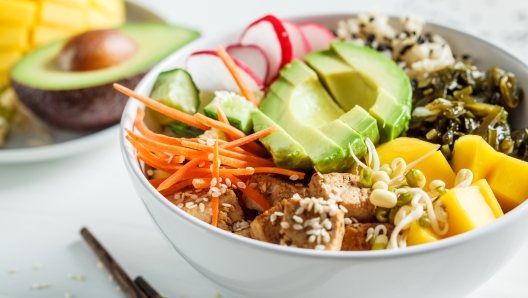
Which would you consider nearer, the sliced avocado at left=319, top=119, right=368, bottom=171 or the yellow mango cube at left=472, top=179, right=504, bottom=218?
the yellow mango cube at left=472, top=179, right=504, bottom=218

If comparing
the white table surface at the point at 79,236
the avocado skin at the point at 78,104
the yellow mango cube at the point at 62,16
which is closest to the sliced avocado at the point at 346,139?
the white table surface at the point at 79,236

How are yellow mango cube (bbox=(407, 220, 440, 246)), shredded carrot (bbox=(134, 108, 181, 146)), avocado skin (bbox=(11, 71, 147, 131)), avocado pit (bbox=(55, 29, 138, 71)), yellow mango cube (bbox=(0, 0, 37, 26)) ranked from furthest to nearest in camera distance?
yellow mango cube (bbox=(0, 0, 37, 26))
avocado pit (bbox=(55, 29, 138, 71))
avocado skin (bbox=(11, 71, 147, 131))
shredded carrot (bbox=(134, 108, 181, 146))
yellow mango cube (bbox=(407, 220, 440, 246))

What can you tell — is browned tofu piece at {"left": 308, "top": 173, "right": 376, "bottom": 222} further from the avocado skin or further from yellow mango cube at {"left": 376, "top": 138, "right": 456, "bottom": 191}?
the avocado skin

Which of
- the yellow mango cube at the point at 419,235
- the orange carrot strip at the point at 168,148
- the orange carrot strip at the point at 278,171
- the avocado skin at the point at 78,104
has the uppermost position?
the orange carrot strip at the point at 168,148

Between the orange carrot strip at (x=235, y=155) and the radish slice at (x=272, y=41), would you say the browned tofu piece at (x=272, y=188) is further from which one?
the radish slice at (x=272, y=41)

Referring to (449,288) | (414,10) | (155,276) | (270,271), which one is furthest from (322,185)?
(414,10)

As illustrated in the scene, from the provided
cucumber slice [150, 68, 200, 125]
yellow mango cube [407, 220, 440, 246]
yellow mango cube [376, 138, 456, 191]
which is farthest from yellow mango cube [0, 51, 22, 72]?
yellow mango cube [407, 220, 440, 246]

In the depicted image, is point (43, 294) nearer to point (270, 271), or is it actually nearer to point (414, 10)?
point (270, 271)

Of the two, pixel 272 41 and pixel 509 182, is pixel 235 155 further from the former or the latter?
pixel 509 182
